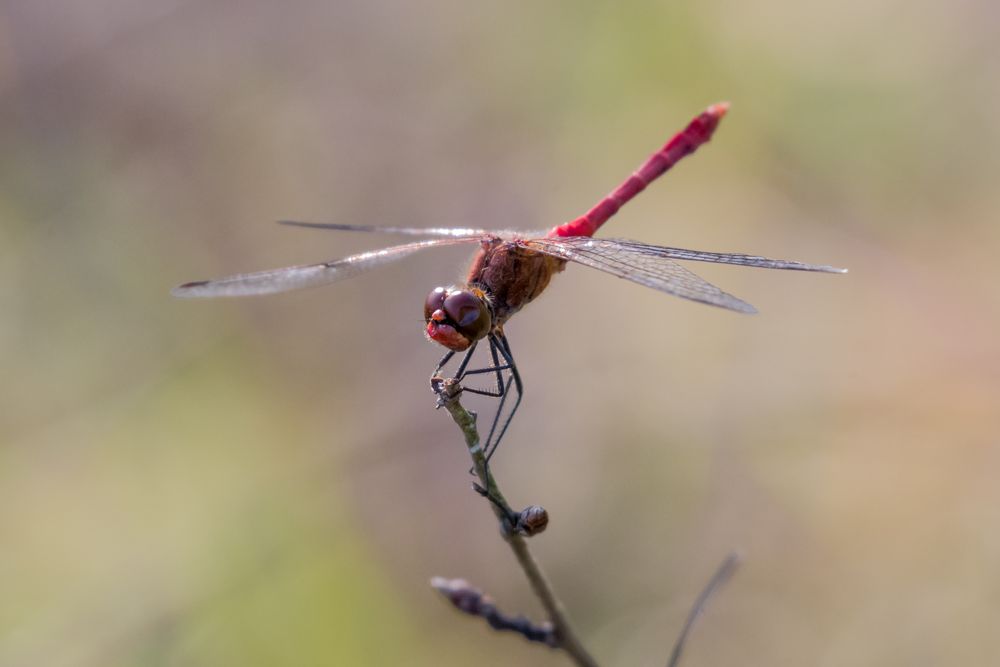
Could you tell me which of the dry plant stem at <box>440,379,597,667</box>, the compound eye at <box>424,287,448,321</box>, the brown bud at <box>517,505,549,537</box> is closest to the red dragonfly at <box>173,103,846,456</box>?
the compound eye at <box>424,287,448,321</box>

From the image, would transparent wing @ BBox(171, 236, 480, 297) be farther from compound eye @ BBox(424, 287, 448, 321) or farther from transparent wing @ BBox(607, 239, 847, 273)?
transparent wing @ BBox(607, 239, 847, 273)

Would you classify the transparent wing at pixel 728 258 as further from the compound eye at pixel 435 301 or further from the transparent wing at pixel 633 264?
the compound eye at pixel 435 301

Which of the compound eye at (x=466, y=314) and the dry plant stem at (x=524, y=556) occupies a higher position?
the compound eye at (x=466, y=314)

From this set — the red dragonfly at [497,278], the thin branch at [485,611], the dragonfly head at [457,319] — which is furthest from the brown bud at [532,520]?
the dragonfly head at [457,319]

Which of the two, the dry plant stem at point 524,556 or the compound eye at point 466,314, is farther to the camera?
the compound eye at point 466,314

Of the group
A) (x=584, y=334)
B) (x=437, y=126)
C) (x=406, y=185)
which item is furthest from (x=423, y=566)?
(x=437, y=126)

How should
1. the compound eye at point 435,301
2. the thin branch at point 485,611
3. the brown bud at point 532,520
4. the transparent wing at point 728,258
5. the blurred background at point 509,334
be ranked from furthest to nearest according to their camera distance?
the blurred background at point 509,334 → the compound eye at point 435,301 → the transparent wing at point 728,258 → the thin branch at point 485,611 → the brown bud at point 532,520

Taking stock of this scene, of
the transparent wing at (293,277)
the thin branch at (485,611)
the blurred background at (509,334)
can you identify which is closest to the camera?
the thin branch at (485,611)
